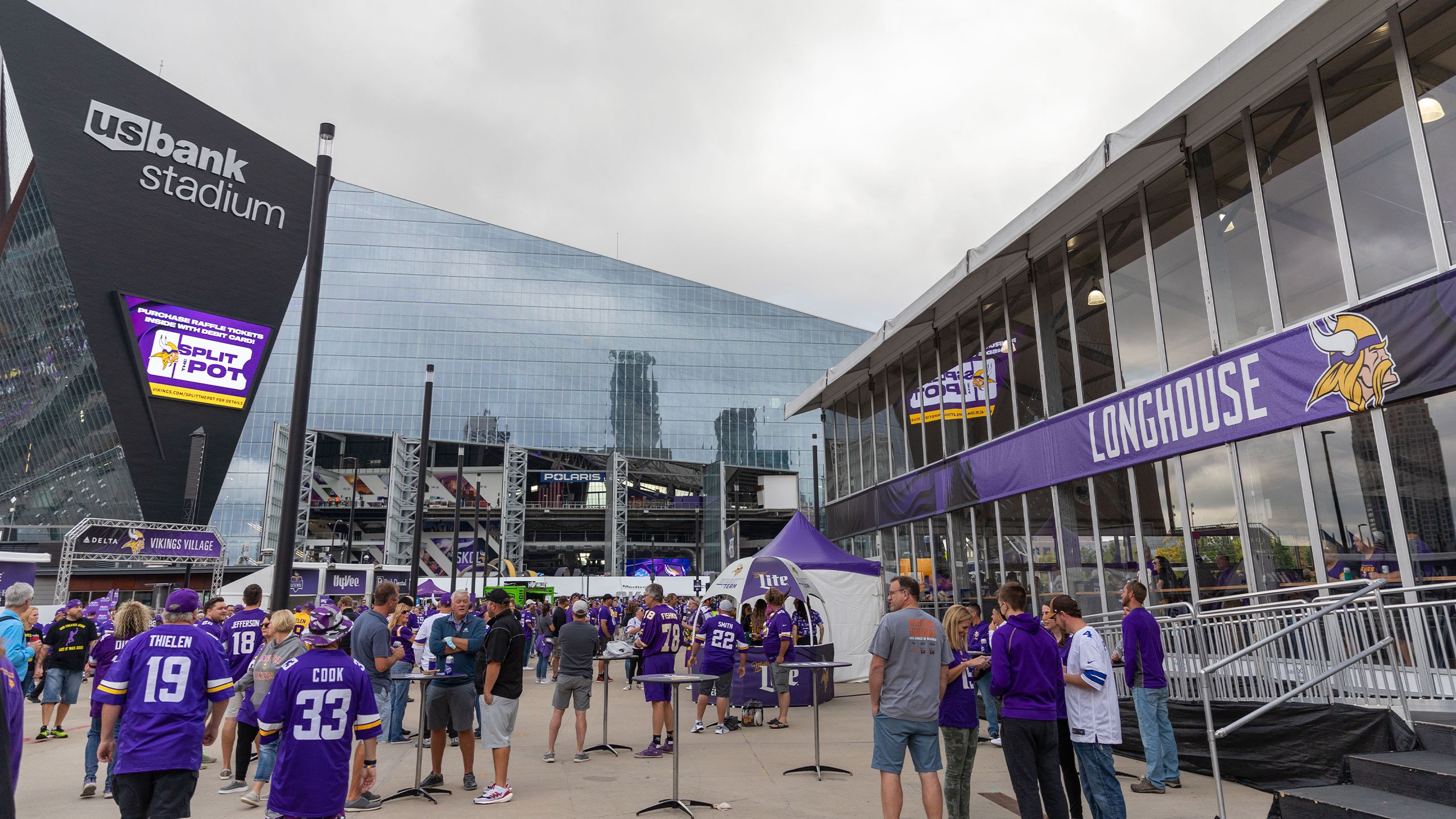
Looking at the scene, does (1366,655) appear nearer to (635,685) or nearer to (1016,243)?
(1016,243)

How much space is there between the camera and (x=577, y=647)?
994cm

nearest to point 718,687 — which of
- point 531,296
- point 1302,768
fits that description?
point 1302,768

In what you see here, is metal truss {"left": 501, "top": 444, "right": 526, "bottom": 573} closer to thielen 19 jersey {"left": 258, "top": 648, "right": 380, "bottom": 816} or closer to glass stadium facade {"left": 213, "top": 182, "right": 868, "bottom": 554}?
glass stadium facade {"left": 213, "top": 182, "right": 868, "bottom": 554}

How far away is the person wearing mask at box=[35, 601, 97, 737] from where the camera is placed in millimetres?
11289

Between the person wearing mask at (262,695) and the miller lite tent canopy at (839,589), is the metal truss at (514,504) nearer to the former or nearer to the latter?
the miller lite tent canopy at (839,589)

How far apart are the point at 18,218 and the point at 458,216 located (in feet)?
117

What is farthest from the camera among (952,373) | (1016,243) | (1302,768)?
(952,373)

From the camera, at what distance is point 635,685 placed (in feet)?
65.1

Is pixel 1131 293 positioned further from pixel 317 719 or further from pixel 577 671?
pixel 317 719

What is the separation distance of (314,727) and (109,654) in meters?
8.35

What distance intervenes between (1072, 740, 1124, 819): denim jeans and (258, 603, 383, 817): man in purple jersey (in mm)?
5408

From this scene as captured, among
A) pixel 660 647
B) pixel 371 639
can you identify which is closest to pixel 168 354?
pixel 371 639

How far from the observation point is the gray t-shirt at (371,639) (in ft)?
29.2

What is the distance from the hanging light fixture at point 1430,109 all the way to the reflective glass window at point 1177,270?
10.3 feet
